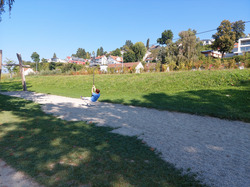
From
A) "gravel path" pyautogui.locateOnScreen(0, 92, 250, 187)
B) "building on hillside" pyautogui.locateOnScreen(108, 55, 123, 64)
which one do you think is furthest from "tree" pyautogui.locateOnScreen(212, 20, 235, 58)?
"building on hillside" pyautogui.locateOnScreen(108, 55, 123, 64)

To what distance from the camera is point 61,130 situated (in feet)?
17.3

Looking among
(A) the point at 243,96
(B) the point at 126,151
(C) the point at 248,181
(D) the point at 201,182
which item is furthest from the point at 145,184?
(A) the point at 243,96

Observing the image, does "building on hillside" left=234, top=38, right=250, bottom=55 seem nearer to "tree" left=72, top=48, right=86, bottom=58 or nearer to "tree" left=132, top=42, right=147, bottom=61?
"tree" left=132, top=42, right=147, bottom=61

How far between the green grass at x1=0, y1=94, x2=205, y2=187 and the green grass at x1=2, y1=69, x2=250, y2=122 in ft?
15.8

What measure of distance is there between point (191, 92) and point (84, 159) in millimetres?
9936

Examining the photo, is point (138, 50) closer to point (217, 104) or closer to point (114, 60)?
point (114, 60)

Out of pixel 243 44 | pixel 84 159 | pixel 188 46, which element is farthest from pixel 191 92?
pixel 243 44

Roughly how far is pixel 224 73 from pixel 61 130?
41.9 feet

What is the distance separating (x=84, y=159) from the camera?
338 centimetres

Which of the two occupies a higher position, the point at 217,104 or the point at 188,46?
the point at 188,46

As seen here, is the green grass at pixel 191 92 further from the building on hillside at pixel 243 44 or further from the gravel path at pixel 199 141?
the building on hillside at pixel 243 44

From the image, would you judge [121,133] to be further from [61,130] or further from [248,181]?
[248,181]

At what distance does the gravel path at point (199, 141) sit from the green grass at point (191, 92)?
128 cm

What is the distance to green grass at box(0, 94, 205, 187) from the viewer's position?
108 inches
